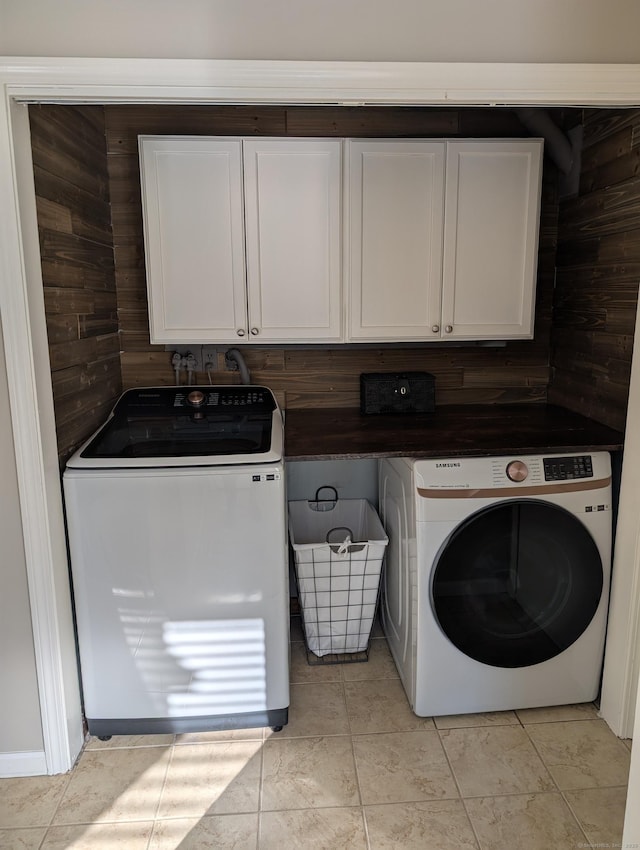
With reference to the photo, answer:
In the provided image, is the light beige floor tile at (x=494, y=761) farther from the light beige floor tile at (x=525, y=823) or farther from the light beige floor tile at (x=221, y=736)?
the light beige floor tile at (x=221, y=736)

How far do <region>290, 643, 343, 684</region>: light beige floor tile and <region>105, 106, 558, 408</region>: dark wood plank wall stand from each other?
1099 millimetres

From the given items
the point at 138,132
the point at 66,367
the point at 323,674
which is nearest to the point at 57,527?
the point at 66,367

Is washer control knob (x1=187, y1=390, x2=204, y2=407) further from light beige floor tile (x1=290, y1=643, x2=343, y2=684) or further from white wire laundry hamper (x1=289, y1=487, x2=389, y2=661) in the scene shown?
light beige floor tile (x1=290, y1=643, x2=343, y2=684)

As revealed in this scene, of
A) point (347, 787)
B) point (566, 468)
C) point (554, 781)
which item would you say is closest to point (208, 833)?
point (347, 787)

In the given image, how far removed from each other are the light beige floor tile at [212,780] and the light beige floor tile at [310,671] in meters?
0.38

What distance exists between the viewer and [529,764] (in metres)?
1.98

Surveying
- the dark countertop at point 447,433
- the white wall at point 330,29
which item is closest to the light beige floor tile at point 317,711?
the dark countertop at point 447,433

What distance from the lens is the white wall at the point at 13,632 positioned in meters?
1.77

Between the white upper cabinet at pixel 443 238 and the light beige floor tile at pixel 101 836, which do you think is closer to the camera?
the light beige floor tile at pixel 101 836

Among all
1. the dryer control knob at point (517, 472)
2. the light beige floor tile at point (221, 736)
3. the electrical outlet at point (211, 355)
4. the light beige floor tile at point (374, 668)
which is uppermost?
the electrical outlet at point (211, 355)

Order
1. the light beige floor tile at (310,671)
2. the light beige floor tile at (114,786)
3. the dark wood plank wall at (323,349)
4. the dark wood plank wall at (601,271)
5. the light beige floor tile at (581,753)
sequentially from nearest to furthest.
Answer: the light beige floor tile at (114,786) → the light beige floor tile at (581,753) → the dark wood plank wall at (601,271) → the light beige floor tile at (310,671) → the dark wood plank wall at (323,349)

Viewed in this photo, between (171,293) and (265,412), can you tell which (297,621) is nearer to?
(265,412)

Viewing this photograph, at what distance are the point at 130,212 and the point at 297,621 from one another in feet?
6.47

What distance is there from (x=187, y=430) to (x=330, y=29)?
1383mm
